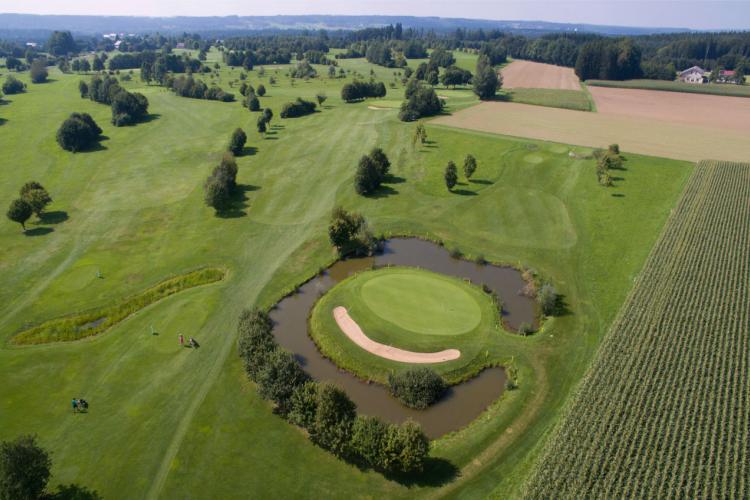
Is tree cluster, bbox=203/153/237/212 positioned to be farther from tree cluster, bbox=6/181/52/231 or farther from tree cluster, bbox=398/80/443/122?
tree cluster, bbox=398/80/443/122

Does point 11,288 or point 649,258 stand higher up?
point 649,258

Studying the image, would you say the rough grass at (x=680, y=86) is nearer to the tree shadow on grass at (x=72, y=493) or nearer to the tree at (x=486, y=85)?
the tree at (x=486, y=85)

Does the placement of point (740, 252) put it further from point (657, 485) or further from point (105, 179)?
point (105, 179)

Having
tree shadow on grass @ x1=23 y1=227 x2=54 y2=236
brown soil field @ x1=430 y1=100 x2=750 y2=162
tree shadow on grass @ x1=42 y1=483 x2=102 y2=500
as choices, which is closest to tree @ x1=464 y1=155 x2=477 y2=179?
brown soil field @ x1=430 y1=100 x2=750 y2=162

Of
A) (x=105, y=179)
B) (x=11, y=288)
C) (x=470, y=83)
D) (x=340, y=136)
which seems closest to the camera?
(x=11, y=288)

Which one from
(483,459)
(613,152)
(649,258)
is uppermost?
(613,152)

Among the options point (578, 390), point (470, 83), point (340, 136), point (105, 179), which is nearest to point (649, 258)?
point (578, 390)

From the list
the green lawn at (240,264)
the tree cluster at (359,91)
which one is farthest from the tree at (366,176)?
the tree cluster at (359,91)
